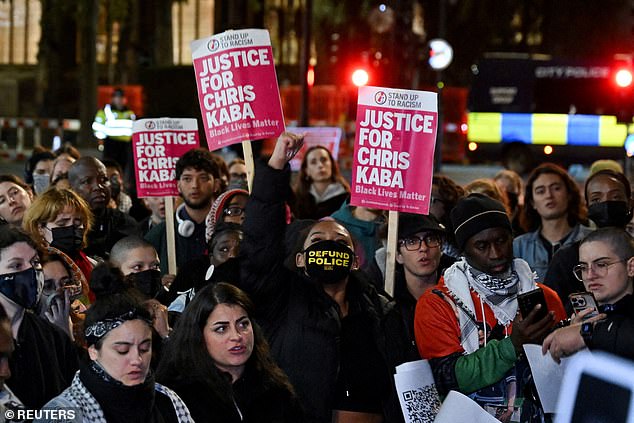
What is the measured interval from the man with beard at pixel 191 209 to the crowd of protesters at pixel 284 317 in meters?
1.54

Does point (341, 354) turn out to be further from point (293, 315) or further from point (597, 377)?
point (597, 377)

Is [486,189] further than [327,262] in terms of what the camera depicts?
Yes

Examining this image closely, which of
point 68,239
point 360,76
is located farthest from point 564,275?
point 360,76

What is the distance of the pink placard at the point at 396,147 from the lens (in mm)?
7598

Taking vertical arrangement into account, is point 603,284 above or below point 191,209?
A: below

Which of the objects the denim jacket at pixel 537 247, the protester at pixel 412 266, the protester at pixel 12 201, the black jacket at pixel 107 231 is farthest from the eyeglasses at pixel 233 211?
the denim jacket at pixel 537 247

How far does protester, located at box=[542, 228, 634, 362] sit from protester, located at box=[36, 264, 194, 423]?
4.83 ft

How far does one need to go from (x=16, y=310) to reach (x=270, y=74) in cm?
332

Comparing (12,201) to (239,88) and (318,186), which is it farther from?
(318,186)

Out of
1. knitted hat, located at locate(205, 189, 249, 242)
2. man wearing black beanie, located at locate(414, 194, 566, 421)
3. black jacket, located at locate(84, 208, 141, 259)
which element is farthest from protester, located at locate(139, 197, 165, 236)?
man wearing black beanie, located at locate(414, 194, 566, 421)

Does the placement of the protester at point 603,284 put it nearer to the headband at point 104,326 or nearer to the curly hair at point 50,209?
the headband at point 104,326

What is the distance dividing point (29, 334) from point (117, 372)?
0.67 meters

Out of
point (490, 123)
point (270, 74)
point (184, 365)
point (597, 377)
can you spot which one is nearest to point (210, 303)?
point (184, 365)

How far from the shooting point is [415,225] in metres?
7.03
